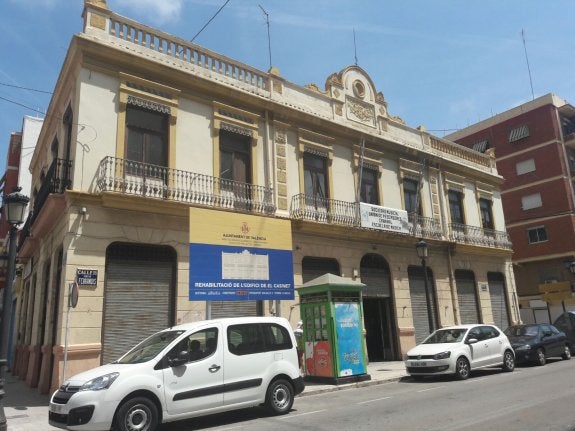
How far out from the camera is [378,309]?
66.0ft

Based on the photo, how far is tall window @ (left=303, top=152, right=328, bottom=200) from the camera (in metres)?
18.1

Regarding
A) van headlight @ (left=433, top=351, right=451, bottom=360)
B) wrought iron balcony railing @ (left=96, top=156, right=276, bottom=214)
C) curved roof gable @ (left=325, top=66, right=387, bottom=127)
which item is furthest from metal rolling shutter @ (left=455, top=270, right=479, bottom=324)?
wrought iron balcony railing @ (left=96, top=156, right=276, bottom=214)

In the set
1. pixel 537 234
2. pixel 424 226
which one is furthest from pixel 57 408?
pixel 537 234

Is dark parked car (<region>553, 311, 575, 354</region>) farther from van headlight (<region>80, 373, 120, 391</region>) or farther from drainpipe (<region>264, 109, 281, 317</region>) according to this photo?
van headlight (<region>80, 373, 120, 391</region>)

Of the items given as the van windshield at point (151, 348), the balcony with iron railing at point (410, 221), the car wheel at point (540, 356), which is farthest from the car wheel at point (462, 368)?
the van windshield at point (151, 348)

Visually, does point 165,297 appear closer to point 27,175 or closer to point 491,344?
point 491,344

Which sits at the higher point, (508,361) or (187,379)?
(187,379)

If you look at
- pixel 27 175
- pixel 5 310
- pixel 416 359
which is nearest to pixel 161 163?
pixel 5 310

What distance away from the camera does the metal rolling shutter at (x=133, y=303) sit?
12.3 metres

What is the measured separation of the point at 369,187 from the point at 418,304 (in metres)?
5.48

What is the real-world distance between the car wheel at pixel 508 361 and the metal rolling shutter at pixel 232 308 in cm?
781

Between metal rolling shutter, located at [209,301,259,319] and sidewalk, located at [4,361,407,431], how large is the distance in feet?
10.5

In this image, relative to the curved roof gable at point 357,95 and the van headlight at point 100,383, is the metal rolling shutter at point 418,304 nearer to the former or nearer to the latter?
the curved roof gable at point 357,95

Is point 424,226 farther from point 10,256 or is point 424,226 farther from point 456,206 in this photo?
point 10,256
